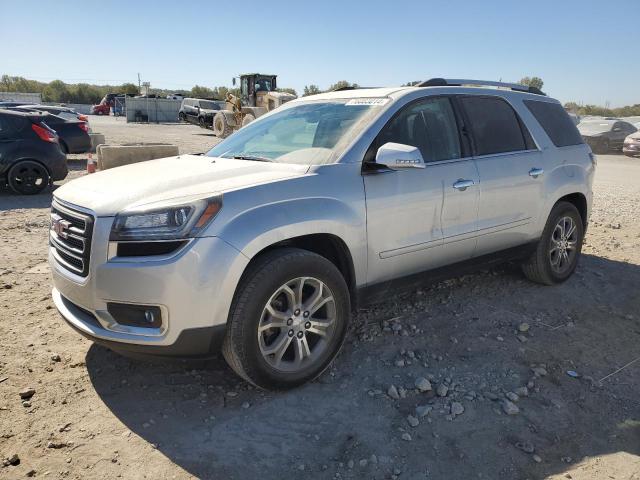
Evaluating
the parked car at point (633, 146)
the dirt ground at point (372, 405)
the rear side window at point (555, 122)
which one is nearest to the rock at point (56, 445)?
the dirt ground at point (372, 405)

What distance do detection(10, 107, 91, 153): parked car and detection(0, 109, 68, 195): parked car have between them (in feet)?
14.5

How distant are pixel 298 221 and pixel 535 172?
2545 millimetres

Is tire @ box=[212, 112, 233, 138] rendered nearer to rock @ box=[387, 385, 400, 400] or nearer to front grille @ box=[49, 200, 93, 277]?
front grille @ box=[49, 200, 93, 277]

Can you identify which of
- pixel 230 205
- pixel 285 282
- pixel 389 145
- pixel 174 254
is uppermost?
pixel 389 145

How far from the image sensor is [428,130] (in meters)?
3.98

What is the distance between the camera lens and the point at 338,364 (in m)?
3.56

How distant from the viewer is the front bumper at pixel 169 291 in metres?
2.72

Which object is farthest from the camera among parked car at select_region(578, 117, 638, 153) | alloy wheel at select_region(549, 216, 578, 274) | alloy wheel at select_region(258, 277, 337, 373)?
parked car at select_region(578, 117, 638, 153)

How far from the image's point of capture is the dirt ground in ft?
8.59

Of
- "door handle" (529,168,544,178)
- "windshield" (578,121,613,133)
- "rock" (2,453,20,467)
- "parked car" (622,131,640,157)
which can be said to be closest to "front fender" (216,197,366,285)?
"rock" (2,453,20,467)

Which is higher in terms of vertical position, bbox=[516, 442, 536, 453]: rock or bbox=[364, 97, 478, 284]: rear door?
bbox=[364, 97, 478, 284]: rear door

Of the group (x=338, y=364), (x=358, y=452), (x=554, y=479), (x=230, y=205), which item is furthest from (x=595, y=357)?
(x=230, y=205)

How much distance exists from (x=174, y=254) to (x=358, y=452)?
139cm

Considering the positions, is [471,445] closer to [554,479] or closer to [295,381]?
[554,479]
